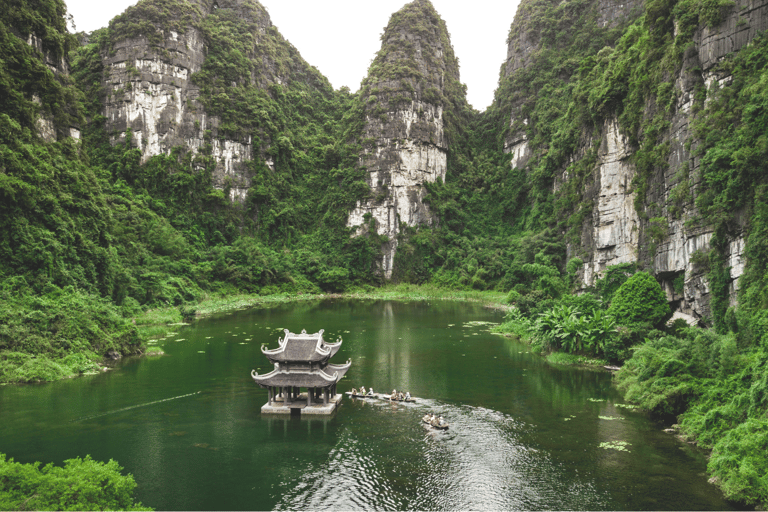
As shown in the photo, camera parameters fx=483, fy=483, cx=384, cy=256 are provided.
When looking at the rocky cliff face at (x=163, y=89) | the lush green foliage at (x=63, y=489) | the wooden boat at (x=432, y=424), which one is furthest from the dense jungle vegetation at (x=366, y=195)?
the wooden boat at (x=432, y=424)

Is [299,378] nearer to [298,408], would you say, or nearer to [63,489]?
[298,408]

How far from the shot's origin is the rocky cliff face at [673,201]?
74.4ft

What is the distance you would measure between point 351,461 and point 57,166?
32.5m

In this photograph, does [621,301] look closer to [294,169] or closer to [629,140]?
[629,140]

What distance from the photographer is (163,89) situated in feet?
232

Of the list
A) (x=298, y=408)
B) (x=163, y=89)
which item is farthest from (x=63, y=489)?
(x=163, y=89)

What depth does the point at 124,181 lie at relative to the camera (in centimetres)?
6538

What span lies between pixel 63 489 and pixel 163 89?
73480 mm

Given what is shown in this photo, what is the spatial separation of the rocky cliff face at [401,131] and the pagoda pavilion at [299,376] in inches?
2447

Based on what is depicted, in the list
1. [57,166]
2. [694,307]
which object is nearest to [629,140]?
[694,307]

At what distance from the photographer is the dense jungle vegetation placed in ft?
59.5

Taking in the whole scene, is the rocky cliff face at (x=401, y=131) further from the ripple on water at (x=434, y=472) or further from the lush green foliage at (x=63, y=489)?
the lush green foliage at (x=63, y=489)

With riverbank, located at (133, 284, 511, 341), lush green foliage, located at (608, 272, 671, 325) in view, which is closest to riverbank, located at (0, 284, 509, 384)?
riverbank, located at (133, 284, 511, 341)

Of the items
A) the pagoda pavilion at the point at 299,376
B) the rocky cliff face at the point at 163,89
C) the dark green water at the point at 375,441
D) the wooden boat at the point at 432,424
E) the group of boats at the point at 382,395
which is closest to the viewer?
the dark green water at the point at 375,441
